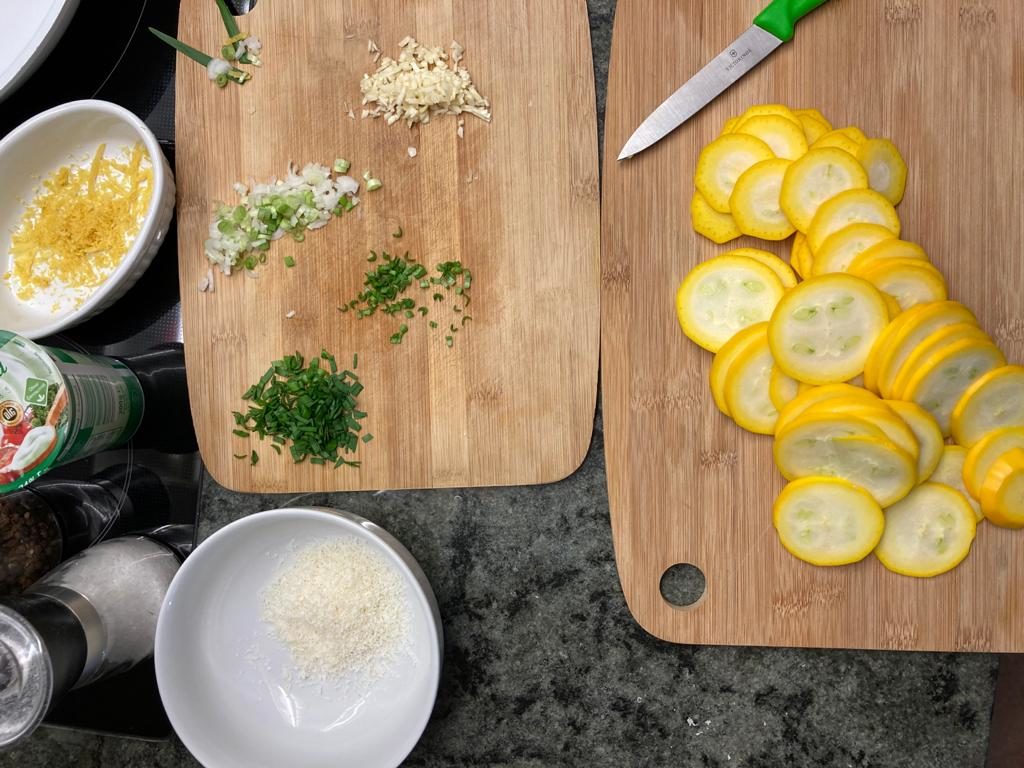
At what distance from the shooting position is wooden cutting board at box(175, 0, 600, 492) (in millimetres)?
1314

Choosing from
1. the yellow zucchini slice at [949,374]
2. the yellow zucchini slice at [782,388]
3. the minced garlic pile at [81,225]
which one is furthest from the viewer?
the minced garlic pile at [81,225]

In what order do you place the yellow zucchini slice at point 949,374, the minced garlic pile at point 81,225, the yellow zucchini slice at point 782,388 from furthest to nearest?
the minced garlic pile at point 81,225 → the yellow zucchini slice at point 782,388 → the yellow zucchini slice at point 949,374

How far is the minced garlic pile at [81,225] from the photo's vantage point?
1325 mm

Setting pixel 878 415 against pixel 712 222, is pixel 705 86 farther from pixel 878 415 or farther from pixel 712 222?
pixel 878 415

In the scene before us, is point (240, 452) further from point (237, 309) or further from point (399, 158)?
point (399, 158)

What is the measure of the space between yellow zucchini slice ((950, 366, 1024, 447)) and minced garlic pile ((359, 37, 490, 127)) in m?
0.87

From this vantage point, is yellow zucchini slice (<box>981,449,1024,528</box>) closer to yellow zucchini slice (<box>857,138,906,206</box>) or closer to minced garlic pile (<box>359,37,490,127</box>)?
yellow zucchini slice (<box>857,138,906,206</box>)

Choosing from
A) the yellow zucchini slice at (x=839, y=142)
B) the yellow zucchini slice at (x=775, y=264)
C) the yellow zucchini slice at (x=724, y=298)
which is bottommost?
the yellow zucchini slice at (x=724, y=298)

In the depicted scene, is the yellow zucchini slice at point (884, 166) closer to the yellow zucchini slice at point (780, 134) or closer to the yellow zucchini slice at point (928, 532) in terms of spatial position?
the yellow zucchini slice at point (780, 134)

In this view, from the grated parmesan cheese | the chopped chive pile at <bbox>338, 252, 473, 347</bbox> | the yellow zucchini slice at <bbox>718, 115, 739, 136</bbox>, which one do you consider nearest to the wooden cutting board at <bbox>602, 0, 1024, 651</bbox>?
the yellow zucchini slice at <bbox>718, 115, 739, 136</bbox>

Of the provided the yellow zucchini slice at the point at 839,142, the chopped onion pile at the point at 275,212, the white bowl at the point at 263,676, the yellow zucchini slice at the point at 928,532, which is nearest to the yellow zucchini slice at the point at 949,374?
the yellow zucchini slice at the point at 928,532

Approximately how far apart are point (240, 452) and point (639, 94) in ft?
2.98

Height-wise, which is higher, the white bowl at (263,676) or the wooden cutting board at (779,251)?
the wooden cutting board at (779,251)

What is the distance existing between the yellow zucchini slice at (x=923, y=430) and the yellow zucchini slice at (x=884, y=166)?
0.34m
